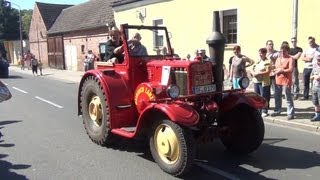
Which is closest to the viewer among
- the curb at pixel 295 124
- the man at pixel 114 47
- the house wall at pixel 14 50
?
the man at pixel 114 47

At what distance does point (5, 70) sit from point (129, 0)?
1000 cm

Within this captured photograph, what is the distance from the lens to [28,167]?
272 inches

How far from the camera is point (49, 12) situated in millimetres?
45500

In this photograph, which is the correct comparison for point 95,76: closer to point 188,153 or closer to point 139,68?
point 139,68

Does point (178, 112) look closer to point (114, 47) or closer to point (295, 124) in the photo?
point (114, 47)

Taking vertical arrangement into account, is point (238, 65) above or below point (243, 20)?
below

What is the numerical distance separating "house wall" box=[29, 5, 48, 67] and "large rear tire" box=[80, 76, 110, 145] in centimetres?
3640

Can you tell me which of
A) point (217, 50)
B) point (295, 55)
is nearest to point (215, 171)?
point (217, 50)

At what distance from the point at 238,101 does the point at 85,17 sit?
96.1ft

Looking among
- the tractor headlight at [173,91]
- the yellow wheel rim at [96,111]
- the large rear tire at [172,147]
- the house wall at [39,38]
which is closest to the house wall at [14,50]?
the house wall at [39,38]

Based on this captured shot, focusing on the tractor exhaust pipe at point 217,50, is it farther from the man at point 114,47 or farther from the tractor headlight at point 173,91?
the man at point 114,47

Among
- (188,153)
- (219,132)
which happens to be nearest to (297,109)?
(219,132)

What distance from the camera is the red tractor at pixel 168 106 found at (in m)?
6.27

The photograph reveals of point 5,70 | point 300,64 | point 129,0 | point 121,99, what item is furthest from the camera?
point 5,70
